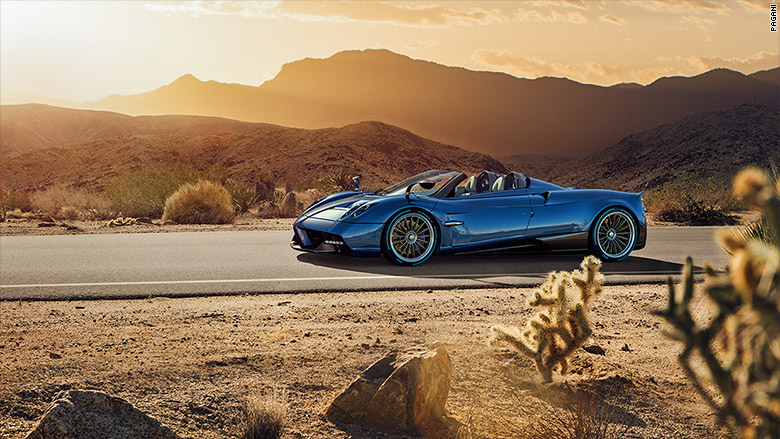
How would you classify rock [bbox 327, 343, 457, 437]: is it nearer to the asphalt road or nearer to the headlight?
the asphalt road

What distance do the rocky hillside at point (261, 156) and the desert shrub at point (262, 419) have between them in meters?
62.2

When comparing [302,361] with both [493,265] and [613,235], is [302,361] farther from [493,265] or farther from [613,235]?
[613,235]

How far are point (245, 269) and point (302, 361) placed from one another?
4878 mm

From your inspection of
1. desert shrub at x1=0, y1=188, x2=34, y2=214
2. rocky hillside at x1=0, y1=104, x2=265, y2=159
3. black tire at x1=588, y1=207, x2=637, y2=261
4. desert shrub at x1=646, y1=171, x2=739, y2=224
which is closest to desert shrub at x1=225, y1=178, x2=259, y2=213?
desert shrub at x1=0, y1=188, x2=34, y2=214

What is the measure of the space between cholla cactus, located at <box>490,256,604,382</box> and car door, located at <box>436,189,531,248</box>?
180 inches

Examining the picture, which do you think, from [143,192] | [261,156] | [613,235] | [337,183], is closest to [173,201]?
[143,192]

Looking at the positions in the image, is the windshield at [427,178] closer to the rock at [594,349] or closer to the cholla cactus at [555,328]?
the rock at [594,349]

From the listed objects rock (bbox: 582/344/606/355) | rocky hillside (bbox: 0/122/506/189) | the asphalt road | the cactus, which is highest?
rocky hillside (bbox: 0/122/506/189)

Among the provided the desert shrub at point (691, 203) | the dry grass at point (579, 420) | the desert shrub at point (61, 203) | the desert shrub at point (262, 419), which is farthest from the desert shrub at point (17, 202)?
the dry grass at point (579, 420)

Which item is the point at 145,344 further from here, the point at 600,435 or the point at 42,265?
the point at 42,265

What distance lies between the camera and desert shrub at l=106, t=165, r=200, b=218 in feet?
73.7

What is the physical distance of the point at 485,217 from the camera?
983 cm

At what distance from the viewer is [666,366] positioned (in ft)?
18.4

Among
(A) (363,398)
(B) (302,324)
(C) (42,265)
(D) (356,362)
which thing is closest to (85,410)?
(A) (363,398)
